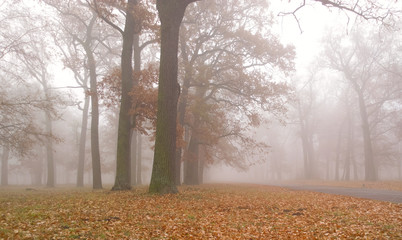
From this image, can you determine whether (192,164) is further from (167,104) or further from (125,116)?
(167,104)

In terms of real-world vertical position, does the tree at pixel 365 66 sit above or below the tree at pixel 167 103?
above

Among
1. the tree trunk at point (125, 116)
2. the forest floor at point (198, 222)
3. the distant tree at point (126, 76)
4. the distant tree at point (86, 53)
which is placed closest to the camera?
the forest floor at point (198, 222)

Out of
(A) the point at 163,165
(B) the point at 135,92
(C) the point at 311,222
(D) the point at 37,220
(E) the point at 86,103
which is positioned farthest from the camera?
(E) the point at 86,103

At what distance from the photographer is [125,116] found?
1198 centimetres

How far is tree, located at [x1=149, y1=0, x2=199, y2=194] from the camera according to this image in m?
8.95

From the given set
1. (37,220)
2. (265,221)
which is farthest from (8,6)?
(265,221)

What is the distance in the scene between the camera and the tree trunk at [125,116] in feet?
38.5

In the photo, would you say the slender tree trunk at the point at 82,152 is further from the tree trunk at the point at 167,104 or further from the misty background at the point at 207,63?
the tree trunk at the point at 167,104

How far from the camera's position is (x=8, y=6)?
45.6 ft

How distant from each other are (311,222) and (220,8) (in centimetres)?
1479

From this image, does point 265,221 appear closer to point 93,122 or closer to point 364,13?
point 364,13

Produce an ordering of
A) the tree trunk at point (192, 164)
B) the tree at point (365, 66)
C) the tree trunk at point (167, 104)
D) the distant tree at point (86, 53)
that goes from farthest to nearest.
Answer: the tree at point (365, 66)
the tree trunk at point (192, 164)
the distant tree at point (86, 53)
the tree trunk at point (167, 104)

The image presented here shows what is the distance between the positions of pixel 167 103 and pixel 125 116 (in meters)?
3.60

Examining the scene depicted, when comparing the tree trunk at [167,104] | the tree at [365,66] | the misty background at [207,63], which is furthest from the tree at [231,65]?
the tree at [365,66]
